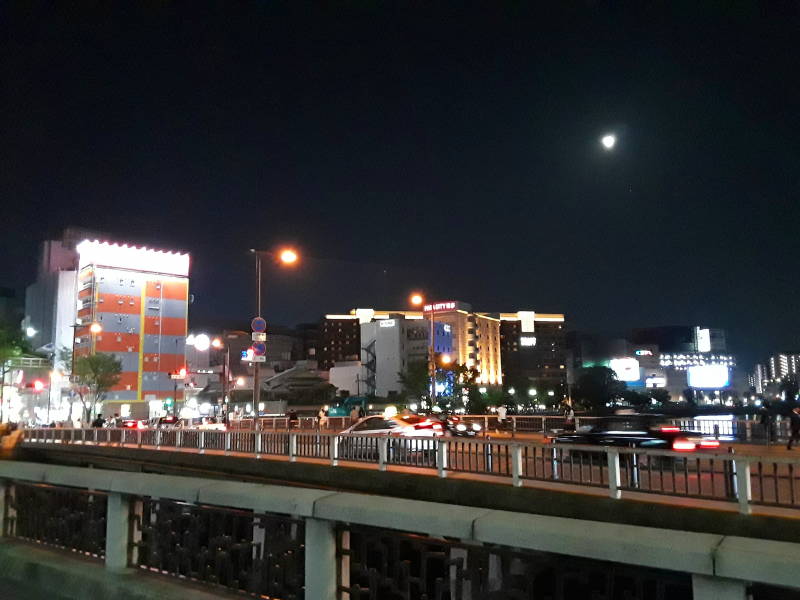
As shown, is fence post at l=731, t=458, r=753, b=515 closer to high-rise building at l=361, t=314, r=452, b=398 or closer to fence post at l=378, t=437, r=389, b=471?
fence post at l=378, t=437, r=389, b=471

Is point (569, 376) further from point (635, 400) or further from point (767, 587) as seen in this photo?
point (767, 587)

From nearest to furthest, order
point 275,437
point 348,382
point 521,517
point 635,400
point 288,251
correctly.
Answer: point 521,517 → point 275,437 → point 288,251 → point 635,400 → point 348,382

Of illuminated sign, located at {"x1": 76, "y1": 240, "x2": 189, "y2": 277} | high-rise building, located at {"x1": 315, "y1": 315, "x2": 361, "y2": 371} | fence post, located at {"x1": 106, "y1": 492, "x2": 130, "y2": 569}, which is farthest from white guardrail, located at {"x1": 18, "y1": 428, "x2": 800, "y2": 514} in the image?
high-rise building, located at {"x1": 315, "y1": 315, "x2": 361, "y2": 371}

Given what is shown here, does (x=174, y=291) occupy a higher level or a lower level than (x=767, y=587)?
higher

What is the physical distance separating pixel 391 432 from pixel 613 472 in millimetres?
14088

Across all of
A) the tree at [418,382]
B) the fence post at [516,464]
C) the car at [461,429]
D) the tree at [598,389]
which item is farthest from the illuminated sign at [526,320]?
the fence post at [516,464]

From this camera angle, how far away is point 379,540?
15.3ft

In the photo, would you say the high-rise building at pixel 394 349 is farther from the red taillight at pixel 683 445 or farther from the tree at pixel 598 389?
the red taillight at pixel 683 445

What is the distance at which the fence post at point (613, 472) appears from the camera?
12.2 metres

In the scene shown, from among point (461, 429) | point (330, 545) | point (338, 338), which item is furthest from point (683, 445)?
point (338, 338)

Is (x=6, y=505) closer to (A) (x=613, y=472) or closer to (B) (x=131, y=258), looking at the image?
(A) (x=613, y=472)

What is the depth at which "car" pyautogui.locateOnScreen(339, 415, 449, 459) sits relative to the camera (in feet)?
60.3

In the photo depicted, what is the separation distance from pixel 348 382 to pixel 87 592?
124m

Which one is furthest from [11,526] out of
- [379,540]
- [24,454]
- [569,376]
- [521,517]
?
[569,376]
